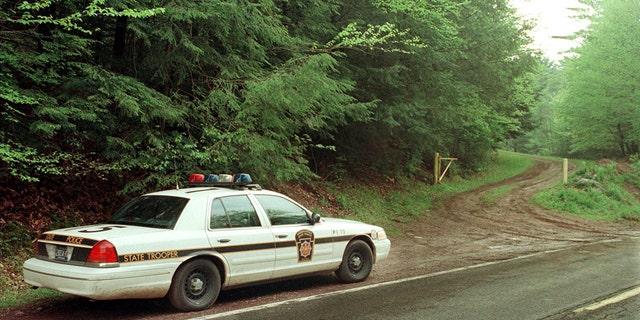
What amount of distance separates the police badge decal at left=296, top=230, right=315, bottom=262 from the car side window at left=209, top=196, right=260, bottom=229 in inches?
27.6

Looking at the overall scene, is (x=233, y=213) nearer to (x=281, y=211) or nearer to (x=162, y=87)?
(x=281, y=211)

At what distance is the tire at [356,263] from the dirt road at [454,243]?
0.17 m

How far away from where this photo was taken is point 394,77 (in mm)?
18297

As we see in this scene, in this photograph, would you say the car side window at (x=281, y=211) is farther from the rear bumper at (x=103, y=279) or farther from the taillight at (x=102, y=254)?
the taillight at (x=102, y=254)

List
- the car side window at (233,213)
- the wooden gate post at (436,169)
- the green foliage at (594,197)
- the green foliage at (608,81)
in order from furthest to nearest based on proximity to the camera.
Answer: the green foliage at (608,81)
the wooden gate post at (436,169)
the green foliage at (594,197)
the car side window at (233,213)

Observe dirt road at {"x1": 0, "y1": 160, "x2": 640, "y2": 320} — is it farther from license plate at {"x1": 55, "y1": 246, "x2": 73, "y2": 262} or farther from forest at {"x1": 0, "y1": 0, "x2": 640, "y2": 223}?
forest at {"x1": 0, "y1": 0, "x2": 640, "y2": 223}

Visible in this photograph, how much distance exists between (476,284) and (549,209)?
48.8 feet

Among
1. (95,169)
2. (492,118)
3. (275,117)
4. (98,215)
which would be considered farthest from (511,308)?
(492,118)

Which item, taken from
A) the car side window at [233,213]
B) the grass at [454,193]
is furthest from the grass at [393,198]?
the car side window at [233,213]

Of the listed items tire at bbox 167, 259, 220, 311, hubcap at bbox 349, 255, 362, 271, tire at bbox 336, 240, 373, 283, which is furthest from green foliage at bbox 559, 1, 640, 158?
tire at bbox 167, 259, 220, 311

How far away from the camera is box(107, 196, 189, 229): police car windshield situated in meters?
6.75

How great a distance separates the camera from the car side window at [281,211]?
771 centimetres

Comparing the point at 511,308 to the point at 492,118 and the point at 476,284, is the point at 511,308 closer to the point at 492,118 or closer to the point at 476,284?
the point at 476,284

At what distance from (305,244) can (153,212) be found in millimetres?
2205
